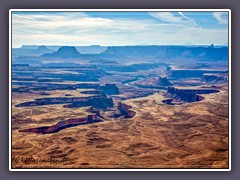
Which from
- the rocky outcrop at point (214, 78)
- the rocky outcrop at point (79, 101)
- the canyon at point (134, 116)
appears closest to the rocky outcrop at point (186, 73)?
the canyon at point (134, 116)

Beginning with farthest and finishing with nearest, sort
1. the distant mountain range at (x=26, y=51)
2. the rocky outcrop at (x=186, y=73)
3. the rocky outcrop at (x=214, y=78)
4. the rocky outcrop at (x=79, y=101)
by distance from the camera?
the rocky outcrop at (x=79, y=101), the rocky outcrop at (x=186, y=73), the rocky outcrop at (x=214, y=78), the distant mountain range at (x=26, y=51)

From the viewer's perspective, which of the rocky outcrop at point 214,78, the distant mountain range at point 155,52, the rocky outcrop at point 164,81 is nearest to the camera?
the distant mountain range at point 155,52

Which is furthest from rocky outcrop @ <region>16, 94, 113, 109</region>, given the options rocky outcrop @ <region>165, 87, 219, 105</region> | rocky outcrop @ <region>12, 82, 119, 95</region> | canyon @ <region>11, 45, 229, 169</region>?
rocky outcrop @ <region>165, 87, 219, 105</region>

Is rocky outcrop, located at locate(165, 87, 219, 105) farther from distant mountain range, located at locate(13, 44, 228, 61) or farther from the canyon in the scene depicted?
distant mountain range, located at locate(13, 44, 228, 61)

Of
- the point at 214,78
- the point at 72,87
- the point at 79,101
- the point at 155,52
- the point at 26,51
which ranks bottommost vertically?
the point at 79,101

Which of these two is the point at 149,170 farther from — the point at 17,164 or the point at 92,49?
the point at 92,49

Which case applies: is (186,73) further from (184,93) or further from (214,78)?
(184,93)

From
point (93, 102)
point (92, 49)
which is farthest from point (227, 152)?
point (93, 102)

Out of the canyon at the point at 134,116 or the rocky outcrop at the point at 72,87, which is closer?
the canyon at the point at 134,116

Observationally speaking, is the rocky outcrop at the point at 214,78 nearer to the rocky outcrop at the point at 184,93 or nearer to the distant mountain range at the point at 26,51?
the rocky outcrop at the point at 184,93

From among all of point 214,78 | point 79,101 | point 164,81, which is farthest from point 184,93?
point 79,101

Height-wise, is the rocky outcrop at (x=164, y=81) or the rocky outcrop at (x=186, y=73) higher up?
the rocky outcrop at (x=186, y=73)

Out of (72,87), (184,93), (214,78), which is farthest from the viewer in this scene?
(72,87)
